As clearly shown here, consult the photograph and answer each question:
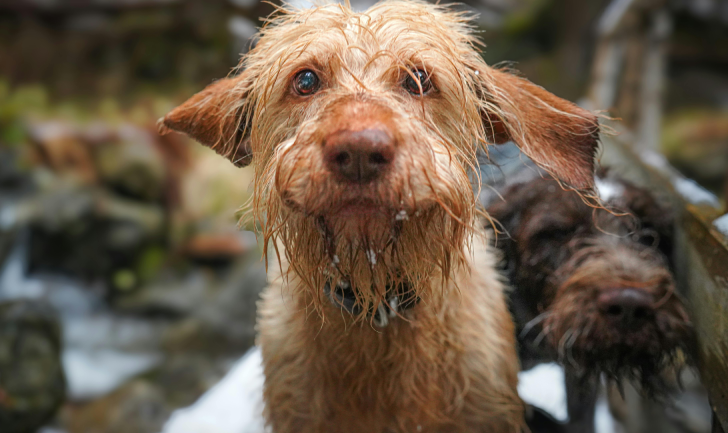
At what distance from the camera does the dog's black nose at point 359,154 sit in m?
1.43

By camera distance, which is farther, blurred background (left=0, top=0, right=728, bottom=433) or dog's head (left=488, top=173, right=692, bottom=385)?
blurred background (left=0, top=0, right=728, bottom=433)

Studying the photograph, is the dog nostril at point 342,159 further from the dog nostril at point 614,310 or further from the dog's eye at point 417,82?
the dog nostril at point 614,310

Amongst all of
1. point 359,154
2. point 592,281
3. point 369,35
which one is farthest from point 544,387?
point 369,35

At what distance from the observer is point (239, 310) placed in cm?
568

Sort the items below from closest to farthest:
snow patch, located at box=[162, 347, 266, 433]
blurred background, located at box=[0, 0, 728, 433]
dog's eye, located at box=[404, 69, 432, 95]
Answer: dog's eye, located at box=[404, 69, 432, 95]
snow patch, located at box=[162, 347, 266, 433]
blurred background, located at box=[0, 0, 728, 433]

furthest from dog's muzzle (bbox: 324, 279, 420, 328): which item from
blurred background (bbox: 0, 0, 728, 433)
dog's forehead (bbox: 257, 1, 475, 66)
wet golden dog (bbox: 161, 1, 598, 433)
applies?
blurred background (bbox: 0, 0, 728, 433)

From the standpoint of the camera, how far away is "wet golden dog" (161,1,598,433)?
1.56 meters

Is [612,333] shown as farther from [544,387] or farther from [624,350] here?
[544,387]

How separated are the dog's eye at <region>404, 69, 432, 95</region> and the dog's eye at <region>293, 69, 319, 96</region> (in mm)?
297

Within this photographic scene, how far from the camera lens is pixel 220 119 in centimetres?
216

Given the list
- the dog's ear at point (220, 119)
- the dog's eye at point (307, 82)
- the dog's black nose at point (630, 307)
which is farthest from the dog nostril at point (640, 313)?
the dog's ear at point (220, 119)

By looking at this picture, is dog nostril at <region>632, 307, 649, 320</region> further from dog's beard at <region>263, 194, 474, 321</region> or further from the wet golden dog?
dog's beard at <region>263, 194, 474, 321</region>

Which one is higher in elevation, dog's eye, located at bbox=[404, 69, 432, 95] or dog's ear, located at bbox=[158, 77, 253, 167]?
dog's ear, located at bbox=[158, 77, 253, 167]

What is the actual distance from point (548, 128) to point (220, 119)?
1.20 meters
